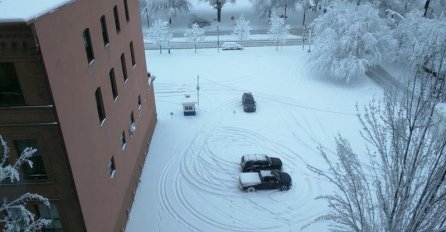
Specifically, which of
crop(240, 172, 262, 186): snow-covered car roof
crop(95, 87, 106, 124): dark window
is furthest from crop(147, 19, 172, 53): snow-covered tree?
crop(95, 87, 106, 124): dark window

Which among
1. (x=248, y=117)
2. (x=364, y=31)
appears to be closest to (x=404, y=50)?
(x=364, y=31)

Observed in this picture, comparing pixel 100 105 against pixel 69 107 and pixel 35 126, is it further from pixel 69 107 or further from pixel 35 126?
pixel 35 126

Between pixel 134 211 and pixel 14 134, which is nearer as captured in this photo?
pixel 14 134

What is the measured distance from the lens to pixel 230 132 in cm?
2712

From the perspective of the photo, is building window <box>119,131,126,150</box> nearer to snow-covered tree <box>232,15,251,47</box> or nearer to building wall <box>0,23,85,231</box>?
building wall <box>0,23,85,231</box>

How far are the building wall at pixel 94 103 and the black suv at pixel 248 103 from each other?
34.5 ft

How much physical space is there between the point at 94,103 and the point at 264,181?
11261 millimetres

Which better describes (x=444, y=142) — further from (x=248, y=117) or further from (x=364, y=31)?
(x=364, y=31)

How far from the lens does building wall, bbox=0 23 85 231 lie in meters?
10.2

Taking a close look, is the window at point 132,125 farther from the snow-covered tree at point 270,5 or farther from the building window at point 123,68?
the snow-covered tree at point 270,5

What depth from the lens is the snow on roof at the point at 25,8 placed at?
31.1 feet

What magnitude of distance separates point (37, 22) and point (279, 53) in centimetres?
3503

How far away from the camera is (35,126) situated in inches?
450

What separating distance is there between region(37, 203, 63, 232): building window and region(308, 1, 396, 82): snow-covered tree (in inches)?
1096
